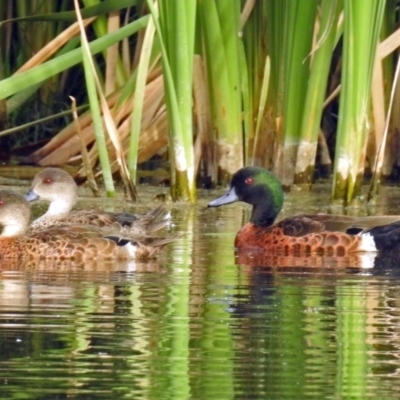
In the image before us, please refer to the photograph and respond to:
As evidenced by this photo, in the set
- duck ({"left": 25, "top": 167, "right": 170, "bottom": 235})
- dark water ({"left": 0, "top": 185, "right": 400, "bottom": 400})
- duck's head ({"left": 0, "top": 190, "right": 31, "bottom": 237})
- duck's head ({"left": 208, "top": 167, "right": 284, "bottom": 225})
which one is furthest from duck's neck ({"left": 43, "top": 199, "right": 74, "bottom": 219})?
dark water ({"left": 0, "top": 185, "right": 400, "bottom": 400})

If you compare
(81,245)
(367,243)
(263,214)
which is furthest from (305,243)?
(81,245)

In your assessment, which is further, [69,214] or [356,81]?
[356,81]

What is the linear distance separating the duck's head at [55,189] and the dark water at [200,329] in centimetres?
168

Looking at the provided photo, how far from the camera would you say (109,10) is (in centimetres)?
1180

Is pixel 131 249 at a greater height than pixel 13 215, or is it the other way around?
pixel 13 215

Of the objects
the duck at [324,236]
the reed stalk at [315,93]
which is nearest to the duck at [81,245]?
the duck at [324,236]

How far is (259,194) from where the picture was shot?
32.8ft

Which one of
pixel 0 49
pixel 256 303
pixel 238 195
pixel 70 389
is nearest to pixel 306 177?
pixel 238 195

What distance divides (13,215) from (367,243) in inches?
86.5

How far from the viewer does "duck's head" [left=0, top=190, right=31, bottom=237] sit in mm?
8922

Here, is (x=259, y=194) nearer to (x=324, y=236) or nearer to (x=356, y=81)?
(x=324, y=236)

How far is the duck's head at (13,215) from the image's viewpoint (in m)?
8.92

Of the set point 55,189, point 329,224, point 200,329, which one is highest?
point 55,189

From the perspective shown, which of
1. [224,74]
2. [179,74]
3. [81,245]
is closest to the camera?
[81,245]
